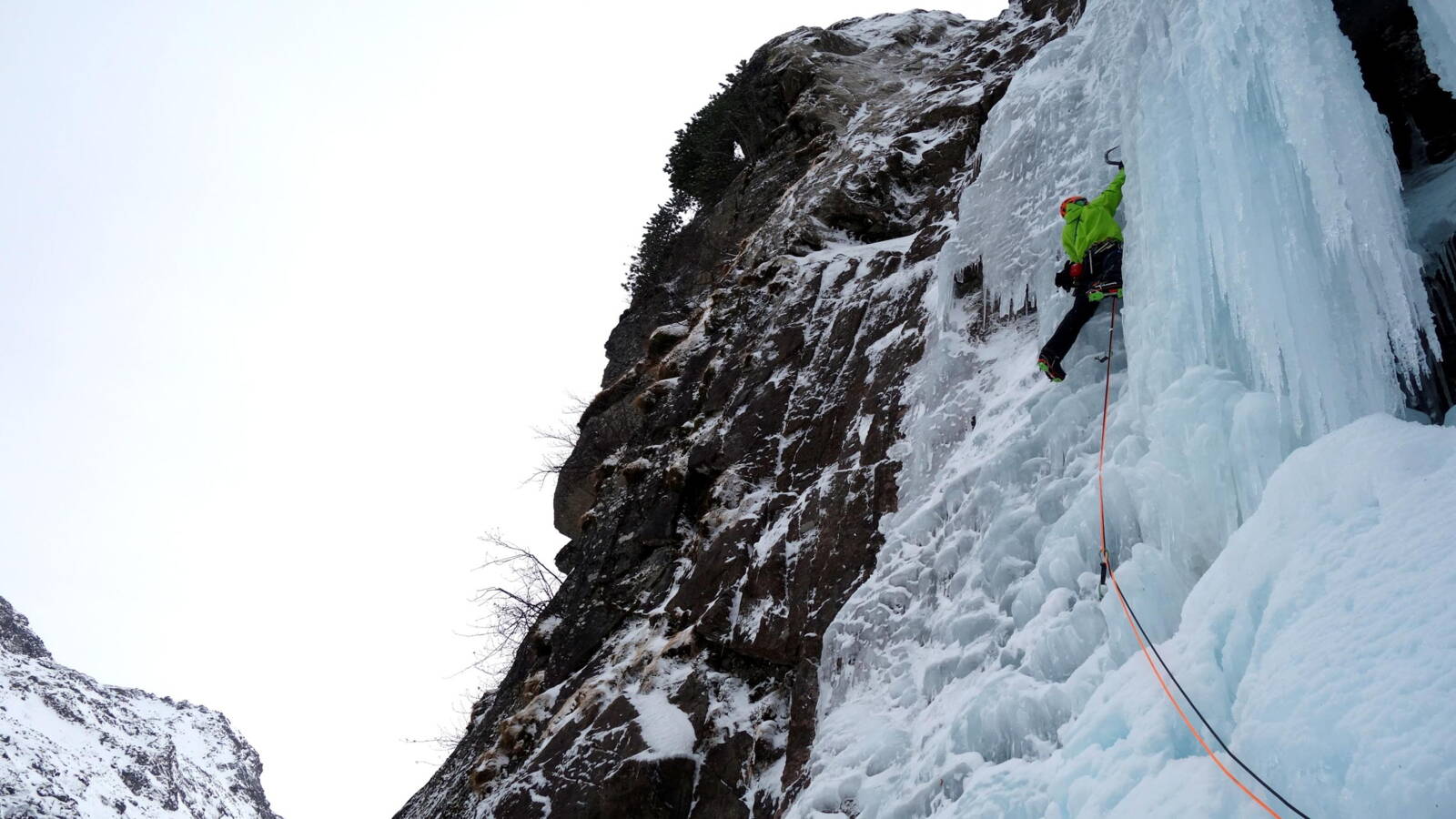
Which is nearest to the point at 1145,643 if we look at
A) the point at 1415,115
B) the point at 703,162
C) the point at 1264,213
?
the point at 1264,213

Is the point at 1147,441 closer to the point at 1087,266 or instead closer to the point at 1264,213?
the point at 1264,213

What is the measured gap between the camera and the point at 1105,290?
18.3ft

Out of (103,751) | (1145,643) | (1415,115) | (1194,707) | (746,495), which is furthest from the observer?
(103,751)

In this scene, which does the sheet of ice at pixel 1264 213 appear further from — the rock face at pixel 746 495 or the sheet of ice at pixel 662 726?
the sheet of ice at pixel 662 726

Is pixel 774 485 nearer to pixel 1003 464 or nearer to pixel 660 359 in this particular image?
pixel 1003 464

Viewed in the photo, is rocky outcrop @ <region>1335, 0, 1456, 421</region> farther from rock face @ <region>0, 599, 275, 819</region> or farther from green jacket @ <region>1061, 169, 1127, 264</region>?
rock face @ <region>0, 599, 275, 819</region>

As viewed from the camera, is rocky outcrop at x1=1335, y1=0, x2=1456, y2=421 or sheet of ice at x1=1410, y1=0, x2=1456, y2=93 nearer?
sheet of ice at x1=1410, y1=0, x2=1456, y2=93

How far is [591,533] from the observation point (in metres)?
12.1

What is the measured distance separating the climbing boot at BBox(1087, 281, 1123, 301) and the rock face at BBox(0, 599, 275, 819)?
68.3 metres

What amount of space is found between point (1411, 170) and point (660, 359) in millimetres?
10739

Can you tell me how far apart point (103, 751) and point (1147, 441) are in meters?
97.2

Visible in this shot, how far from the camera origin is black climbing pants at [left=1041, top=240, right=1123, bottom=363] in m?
5.62

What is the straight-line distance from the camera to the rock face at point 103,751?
6284 centimetres

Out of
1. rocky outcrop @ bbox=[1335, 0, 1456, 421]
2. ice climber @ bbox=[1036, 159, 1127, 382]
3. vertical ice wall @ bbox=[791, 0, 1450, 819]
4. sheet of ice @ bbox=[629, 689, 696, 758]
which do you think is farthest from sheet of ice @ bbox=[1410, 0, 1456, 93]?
sheet of ice @ bbox=[629, 689, 696, 758]
